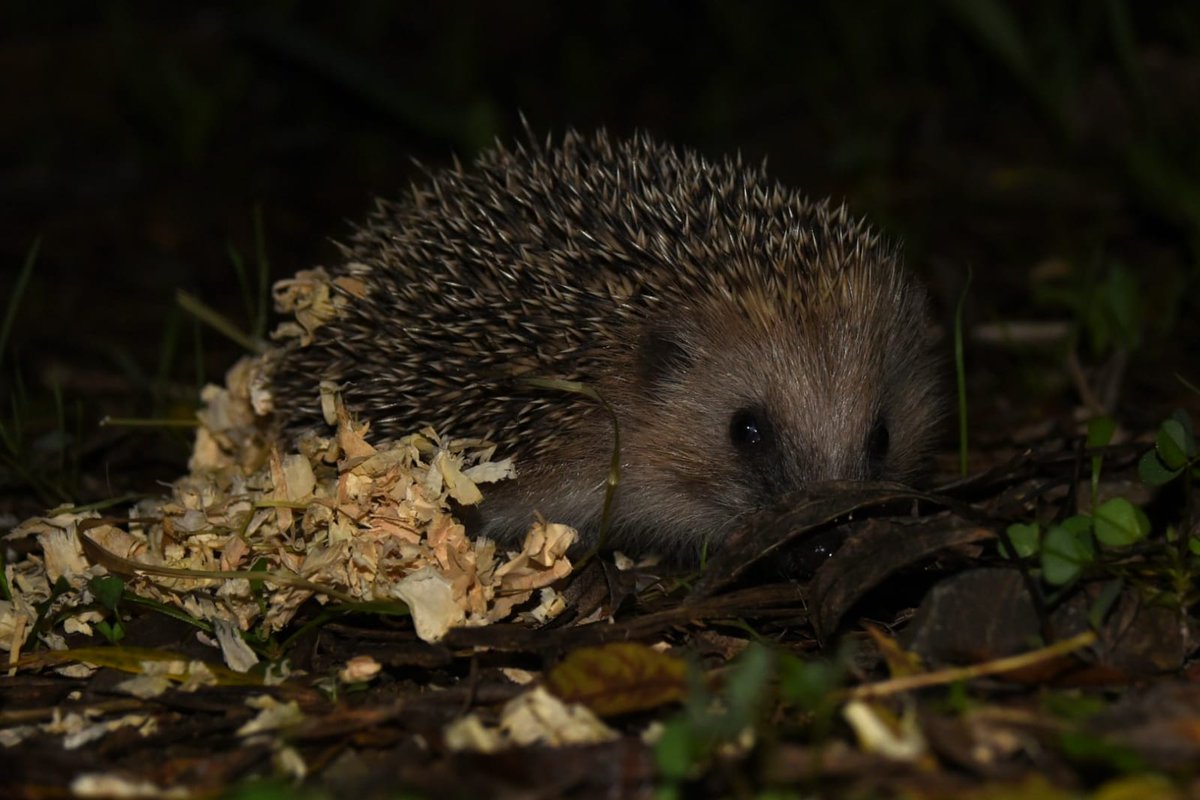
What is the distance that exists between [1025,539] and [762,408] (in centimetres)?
128

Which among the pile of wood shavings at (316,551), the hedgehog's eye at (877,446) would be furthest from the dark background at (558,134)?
the pile of wood shavings at (316,551)

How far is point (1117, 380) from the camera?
578 centimetres

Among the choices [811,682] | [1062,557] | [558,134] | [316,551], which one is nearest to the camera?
[811,682]

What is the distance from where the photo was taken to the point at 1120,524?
356 cm

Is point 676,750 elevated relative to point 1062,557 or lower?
lower

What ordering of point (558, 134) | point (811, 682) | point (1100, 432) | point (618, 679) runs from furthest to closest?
point (558, 134) → point (1100, 432) → point (618, 679) → point (811, 682)

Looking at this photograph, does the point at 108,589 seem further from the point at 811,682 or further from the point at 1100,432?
the point at 1100,432

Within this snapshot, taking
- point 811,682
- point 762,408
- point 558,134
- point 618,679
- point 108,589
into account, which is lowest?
point 108,589

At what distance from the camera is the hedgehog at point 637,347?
469 cm

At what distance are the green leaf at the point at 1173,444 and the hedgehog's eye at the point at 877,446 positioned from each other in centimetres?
109

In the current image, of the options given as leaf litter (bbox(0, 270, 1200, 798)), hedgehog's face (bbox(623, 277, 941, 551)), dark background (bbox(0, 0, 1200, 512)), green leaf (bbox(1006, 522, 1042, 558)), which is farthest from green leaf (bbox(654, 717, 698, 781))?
dark background (bbox(0, 0, 1200, 512))

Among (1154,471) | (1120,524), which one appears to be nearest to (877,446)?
(1154,471)

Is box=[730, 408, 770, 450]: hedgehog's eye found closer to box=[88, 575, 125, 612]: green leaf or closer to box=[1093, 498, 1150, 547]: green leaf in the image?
box=[1093, 498, 1150, 547]: green leaf

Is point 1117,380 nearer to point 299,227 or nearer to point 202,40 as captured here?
point 299,227
